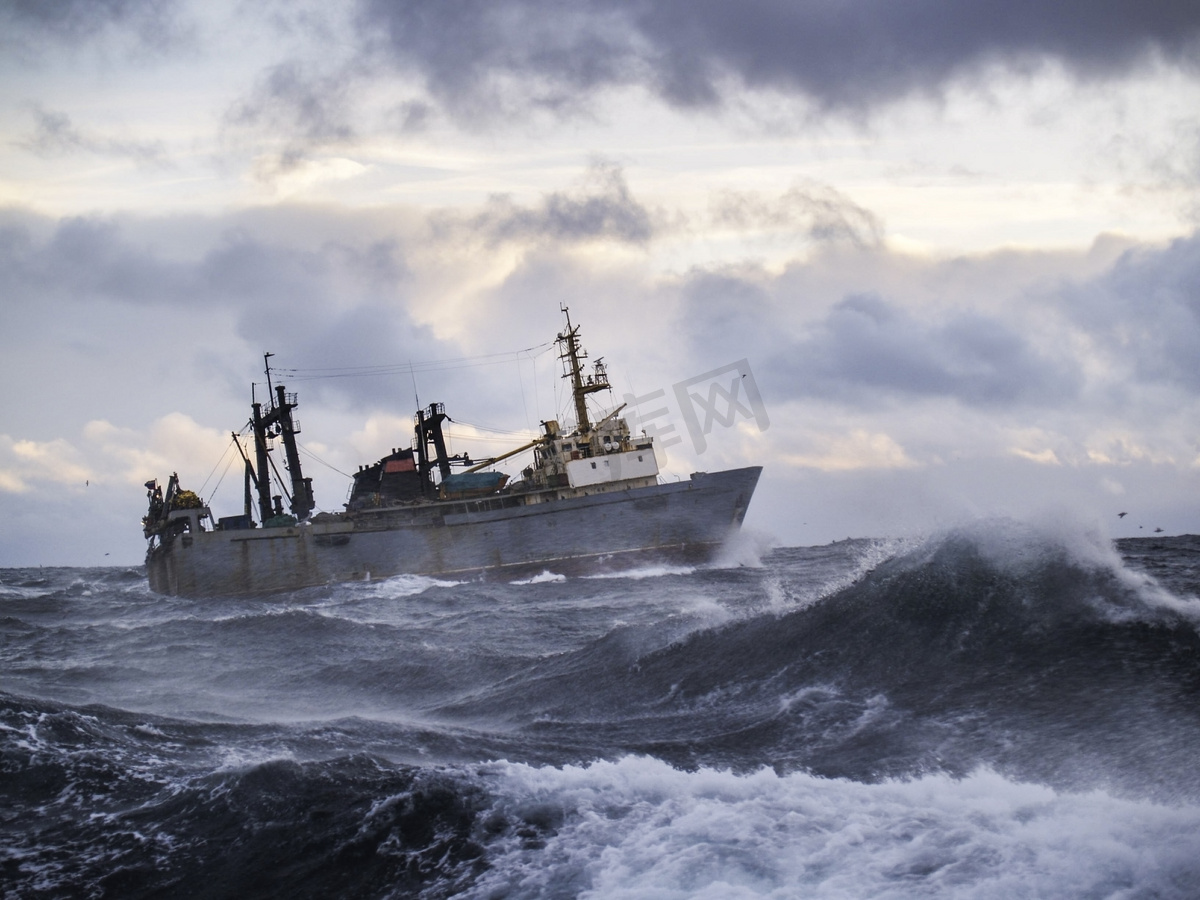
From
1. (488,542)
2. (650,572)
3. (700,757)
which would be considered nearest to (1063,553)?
(700,757)

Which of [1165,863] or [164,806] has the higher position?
[164,806]

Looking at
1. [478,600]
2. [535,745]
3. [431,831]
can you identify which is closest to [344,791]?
[431,831]

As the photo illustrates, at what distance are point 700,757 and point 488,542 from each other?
121ft

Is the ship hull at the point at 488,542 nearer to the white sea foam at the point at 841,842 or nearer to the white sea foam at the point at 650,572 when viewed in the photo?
the white sea foam at the point at 650,572

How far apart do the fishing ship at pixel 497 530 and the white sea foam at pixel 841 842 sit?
36.5 metres

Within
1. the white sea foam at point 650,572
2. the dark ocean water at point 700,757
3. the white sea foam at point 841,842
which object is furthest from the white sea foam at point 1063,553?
the white sea foam at point 650,572

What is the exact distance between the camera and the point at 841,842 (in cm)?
810

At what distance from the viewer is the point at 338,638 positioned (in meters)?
25.2

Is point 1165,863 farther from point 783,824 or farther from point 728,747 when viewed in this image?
point 728,747

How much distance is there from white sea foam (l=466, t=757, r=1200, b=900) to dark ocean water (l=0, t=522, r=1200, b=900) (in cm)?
3

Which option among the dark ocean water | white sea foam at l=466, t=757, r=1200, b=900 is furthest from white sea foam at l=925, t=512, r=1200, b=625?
white sea foam at l=466, t=757, r=1200, b=900

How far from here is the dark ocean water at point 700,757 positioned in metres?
7.85

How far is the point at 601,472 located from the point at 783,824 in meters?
40.2

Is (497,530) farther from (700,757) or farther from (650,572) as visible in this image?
(700,757)
